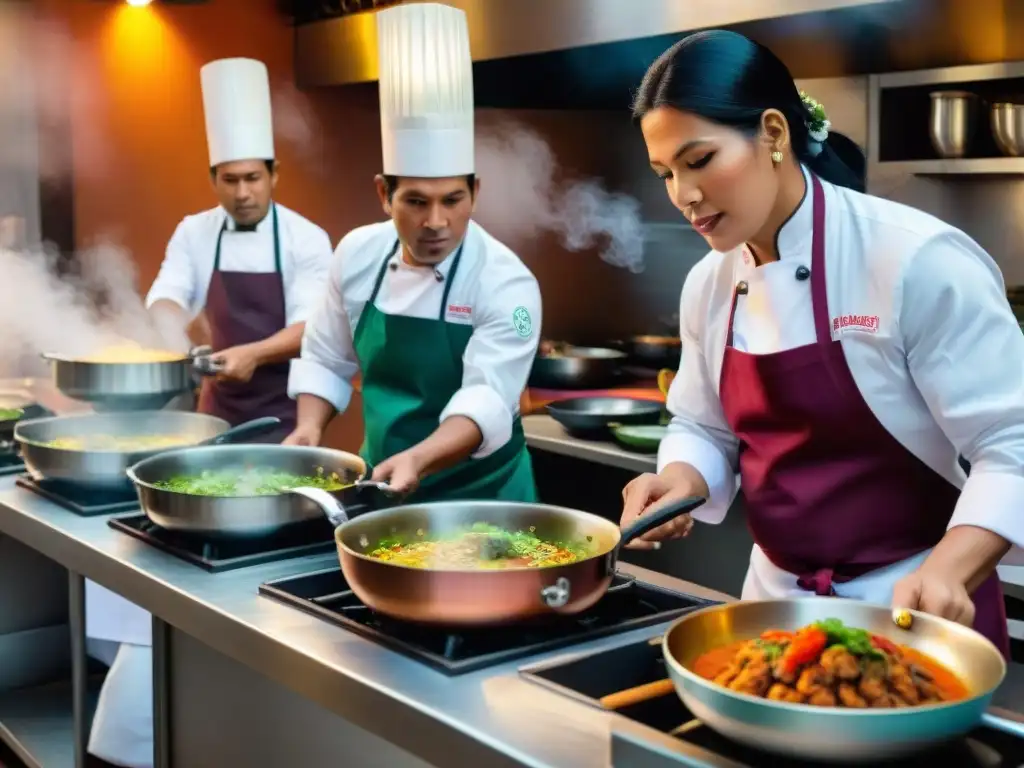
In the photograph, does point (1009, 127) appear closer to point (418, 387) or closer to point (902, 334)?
point (418, 387)

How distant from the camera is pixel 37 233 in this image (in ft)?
15.1

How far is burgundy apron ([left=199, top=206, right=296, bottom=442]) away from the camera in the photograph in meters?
4.04

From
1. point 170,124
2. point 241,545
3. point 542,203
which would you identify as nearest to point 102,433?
point 241,545

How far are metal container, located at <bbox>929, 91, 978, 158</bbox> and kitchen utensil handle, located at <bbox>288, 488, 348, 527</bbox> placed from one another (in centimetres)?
234

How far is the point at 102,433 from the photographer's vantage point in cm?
286

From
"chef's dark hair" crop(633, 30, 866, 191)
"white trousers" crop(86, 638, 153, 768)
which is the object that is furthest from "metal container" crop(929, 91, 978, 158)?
"white trousers" crop(86, 638, 153, 768)

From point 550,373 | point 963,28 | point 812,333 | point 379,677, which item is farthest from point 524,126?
point 379,677

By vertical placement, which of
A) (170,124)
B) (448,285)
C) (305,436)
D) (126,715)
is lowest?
(126,715)

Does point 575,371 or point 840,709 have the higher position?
point 575,371

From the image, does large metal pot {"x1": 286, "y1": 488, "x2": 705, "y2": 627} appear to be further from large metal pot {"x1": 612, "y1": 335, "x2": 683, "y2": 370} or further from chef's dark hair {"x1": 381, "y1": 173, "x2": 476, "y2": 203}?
large metal pot {"x1": 612, "y1": 335, "x2": 683, "y2": 370}

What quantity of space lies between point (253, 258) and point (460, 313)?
1.63m

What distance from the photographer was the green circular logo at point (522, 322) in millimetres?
2691

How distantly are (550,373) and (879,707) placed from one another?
328cm

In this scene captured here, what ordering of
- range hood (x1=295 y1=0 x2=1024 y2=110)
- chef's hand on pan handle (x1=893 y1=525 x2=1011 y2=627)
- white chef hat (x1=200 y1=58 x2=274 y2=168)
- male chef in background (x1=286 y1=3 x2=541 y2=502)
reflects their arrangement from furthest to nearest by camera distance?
white chef hat (x1=200 y1=58 x2=274 y2=168)
range hood (x1=295 y1=0 x2=1024 y2=110)
male chef in background (x1=286 y1=3 x2=541 y2=502)
chef's hand on pan handle (x1=893 y1=525 x2=1011 y2=627)
